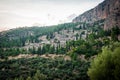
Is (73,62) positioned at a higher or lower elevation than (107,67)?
lower

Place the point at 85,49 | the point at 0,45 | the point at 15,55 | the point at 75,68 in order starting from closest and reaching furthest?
the point at 75,68 → the point at 85,49 → the point at 15,55 → the point at 0,45

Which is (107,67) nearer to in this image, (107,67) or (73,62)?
(107,67)

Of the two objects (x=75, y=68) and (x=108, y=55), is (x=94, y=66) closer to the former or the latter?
(x=108, y=55)

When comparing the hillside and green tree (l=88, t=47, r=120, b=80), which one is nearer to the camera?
green tree (l=88, t=47, r=120, b=80)

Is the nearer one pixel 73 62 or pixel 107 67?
pixel 107 67

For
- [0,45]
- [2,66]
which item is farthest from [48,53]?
[0,45]

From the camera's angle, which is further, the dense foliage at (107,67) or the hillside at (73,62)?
the hillside at (73,62)

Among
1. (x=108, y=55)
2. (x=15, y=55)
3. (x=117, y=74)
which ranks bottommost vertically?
(x=15, y=55)

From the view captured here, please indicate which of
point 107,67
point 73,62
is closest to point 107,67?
point 107,67

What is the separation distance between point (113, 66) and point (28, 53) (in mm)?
114138

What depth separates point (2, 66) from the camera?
101 m

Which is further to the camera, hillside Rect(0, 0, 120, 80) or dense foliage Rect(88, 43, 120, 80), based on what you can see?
hillside Rect(0, 0, 120, 80)

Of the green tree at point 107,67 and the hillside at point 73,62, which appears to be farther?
the hillside at point 73,62

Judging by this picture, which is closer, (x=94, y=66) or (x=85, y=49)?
(x=94, y=66)
